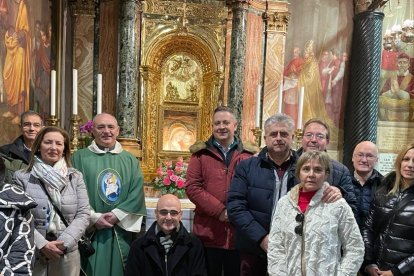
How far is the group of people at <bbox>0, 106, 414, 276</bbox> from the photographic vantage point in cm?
262

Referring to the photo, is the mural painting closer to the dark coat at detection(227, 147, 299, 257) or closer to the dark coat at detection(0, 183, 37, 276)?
the dark coat at detection(227, 147, 299, 257)

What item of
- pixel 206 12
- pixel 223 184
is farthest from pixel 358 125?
pixel 223 184

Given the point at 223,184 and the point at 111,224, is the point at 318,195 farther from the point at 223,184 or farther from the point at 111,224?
the point at 111,224

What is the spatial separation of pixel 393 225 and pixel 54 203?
2338mm

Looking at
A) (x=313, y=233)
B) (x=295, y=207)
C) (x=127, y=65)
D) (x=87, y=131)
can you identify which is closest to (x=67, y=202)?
(x=295, y=207)

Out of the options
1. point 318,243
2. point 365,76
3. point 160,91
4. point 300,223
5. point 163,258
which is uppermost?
point 365,76

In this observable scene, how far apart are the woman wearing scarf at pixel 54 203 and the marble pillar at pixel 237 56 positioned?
166 inches

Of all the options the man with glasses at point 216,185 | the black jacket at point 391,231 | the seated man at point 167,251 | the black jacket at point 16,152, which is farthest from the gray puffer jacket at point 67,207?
the black jacket at point 391,231

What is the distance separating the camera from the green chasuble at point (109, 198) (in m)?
3.53

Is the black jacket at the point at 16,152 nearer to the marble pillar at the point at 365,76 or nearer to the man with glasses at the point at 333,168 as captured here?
the man with glasses at the point at 333,168

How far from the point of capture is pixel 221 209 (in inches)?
132

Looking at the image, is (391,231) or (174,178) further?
(174,178)

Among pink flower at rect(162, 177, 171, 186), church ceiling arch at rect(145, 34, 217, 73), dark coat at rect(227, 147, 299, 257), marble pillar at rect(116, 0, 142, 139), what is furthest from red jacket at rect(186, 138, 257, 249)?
church ceiling arch at rect(145, 34, 217, 73)

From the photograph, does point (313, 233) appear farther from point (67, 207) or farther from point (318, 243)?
point (67, 207)
